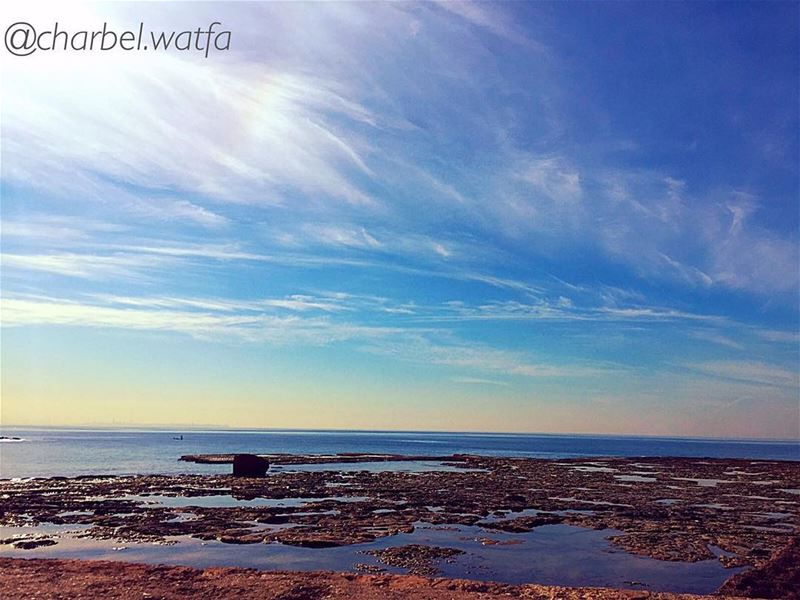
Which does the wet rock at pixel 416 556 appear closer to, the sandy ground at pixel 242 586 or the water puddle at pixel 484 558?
the water puddle at pixel 484 558

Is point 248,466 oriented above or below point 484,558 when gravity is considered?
below

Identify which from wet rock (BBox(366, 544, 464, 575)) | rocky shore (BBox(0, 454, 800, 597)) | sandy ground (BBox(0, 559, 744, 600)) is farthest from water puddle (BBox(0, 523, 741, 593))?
sandy ground (BBox(0, 559, 744, 600))

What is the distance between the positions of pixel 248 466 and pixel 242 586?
4172 cm

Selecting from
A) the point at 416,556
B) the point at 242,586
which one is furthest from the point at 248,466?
the point at 242,586

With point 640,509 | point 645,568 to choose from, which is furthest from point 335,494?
point 645,568

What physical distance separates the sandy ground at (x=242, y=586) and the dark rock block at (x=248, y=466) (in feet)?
125

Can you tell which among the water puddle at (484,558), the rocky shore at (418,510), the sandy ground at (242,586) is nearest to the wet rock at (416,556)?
the rocky shore at (418,510)

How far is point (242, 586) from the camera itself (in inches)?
690

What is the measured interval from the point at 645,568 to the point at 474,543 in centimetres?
763

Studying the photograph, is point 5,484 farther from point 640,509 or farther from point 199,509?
point 640,509

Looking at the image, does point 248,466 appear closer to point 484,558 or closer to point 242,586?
point 484,558

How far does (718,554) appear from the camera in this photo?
24.7m

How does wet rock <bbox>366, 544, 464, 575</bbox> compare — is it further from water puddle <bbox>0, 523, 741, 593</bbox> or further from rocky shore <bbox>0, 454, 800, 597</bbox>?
water puddle <bbox>0, 523, 741, 593</bbox>

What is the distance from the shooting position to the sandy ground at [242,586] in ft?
54.4
